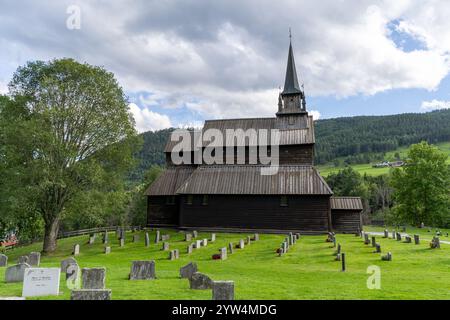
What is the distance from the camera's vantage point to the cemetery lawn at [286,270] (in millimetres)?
10672

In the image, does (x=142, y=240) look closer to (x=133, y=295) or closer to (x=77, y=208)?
(x=77, y=208)

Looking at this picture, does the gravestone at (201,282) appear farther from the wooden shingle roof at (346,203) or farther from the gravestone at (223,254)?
the wooden shingle roof at (346,203)

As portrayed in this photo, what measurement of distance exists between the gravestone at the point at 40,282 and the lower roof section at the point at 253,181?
22.9 metres

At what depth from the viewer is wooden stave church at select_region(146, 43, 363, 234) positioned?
102 feet

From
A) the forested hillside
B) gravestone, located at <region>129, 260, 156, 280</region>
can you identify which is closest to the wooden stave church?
gravestone, located at <region>129, 260, 156, 280</region>

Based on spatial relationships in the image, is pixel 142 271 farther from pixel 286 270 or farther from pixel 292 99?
pixel 292 99

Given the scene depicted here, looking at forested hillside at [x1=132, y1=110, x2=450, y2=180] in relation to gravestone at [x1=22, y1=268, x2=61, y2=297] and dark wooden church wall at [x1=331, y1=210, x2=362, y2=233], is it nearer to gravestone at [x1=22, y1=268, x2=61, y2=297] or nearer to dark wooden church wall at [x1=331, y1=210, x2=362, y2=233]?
dark wooden church wall at [x1=331, y1=210, x2=362, y2=233]

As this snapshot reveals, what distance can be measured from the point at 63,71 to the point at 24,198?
10398 mm

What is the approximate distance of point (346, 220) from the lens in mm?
31938

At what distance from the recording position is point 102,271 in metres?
11.2

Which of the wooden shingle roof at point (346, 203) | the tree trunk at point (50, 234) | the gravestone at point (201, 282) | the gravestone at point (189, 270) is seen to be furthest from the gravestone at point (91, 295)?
the wooden shingle roof at point (346, 203)

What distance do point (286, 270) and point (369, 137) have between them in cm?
16302

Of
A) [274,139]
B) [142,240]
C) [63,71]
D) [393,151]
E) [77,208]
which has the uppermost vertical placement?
[393,151]
